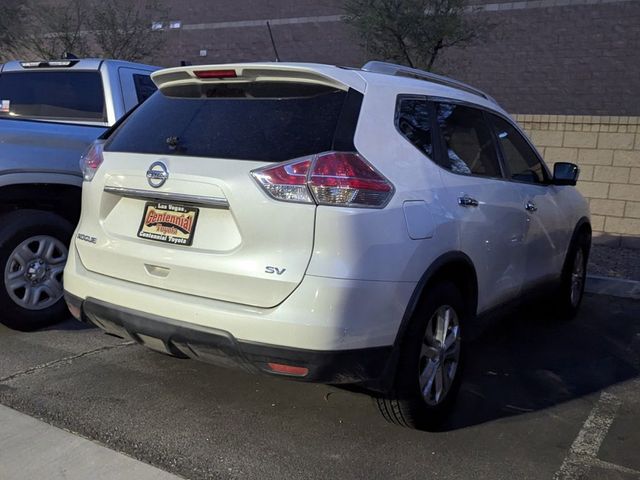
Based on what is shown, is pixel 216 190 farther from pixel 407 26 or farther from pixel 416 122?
pixel 407 26

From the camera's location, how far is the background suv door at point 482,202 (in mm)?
3598

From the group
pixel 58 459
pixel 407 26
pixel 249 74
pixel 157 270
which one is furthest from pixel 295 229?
pixel 407 26

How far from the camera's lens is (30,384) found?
3.92 m

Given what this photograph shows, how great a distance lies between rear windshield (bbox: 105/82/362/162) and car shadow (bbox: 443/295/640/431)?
1.76 metres

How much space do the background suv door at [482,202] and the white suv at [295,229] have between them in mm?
25

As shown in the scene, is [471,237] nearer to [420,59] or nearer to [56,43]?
[420,59]

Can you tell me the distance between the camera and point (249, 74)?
321 centimetres

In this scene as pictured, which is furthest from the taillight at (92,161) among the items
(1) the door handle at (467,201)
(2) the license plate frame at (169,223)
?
(1) the door handle at (467,201)

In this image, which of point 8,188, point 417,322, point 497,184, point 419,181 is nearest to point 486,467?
point 417,322

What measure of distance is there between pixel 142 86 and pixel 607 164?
621cm

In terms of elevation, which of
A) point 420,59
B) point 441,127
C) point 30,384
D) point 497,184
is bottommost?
point 30,384

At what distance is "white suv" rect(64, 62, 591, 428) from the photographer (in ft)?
9.21

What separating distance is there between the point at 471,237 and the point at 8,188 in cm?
316

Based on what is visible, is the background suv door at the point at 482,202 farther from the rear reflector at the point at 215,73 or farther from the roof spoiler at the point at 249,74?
the rear reflector at the point at 215,73
